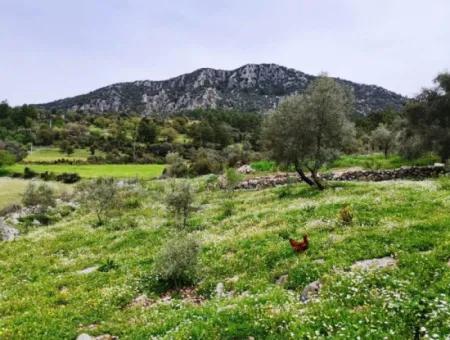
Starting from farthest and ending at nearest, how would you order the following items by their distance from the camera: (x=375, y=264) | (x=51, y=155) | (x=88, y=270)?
(x=51, y=155) → (x=88, y=270) → (x=375, y=264)

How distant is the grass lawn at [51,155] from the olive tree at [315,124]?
10275cm

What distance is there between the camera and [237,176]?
159 feet

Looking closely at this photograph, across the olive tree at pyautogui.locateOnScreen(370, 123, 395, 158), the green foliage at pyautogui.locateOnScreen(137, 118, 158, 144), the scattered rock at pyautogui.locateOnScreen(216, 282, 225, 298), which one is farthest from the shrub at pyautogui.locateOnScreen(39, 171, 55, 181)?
the scattered rock at pyautogui.locateOnScreen(216, 282, 225, 298)

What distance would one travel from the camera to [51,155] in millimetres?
138375

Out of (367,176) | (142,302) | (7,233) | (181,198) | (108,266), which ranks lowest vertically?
(7,233)

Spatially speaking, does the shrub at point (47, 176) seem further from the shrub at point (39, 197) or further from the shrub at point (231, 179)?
the shrub at point (231, 179)

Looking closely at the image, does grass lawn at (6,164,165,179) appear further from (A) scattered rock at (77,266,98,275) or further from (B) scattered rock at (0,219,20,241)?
(A) scattered rock at (77,266,98,275)

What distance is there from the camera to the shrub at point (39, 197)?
50875 mm

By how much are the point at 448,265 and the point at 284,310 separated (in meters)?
5.21

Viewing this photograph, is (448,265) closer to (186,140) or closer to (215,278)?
(215,278)

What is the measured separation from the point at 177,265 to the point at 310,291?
6016mm

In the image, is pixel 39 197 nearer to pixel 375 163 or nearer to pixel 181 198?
pixel 181 198

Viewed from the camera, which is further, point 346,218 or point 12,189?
point 12,189

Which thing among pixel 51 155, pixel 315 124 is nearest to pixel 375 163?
pixel 315 124
